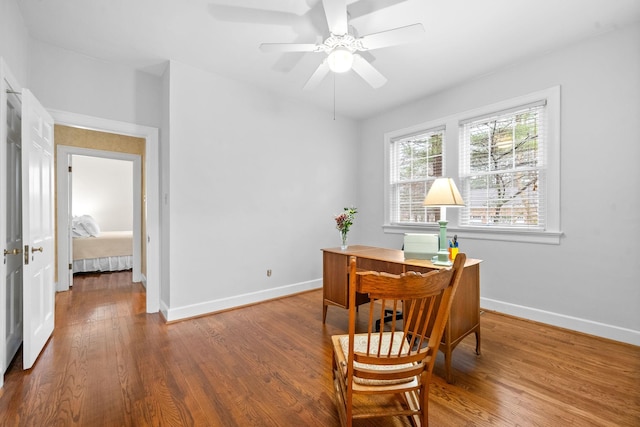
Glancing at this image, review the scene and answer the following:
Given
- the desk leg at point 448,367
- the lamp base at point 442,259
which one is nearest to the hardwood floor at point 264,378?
the desk leg at point 448,367

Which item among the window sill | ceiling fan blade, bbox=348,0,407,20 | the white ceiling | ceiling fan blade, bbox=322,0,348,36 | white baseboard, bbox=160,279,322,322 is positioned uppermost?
the white ceiling

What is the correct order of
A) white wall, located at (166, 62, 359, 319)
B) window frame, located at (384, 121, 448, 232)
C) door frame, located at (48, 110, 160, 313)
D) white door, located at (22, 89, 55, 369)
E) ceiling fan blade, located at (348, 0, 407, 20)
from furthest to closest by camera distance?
window frame, located at (384, 121, 448, 232) < door frame, located at (48, 110, 160, 313) < white wall, located at (166, 62, 359, 319) < ceiling fan blade, located at (348, 0, 407, 20) < white door, located at (22, 89, 55, 369)

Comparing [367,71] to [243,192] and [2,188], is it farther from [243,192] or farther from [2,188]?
[2,188]

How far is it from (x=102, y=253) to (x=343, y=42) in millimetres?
5908

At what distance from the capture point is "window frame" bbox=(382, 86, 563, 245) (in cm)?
295

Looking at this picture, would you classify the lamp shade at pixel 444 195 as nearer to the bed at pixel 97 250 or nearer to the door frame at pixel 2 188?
the door frame at pixel 2 188

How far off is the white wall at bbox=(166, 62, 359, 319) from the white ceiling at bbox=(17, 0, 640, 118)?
48cm

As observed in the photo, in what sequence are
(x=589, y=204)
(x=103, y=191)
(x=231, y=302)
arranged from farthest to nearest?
(x=103, y=191), (x=231, y=302), (x=589, y=204)

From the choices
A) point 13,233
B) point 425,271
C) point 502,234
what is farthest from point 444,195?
point 13,233

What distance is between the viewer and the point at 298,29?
2.59 metres

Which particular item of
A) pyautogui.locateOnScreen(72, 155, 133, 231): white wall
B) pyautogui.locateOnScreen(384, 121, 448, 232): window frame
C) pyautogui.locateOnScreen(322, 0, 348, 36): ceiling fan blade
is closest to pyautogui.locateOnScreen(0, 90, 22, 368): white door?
pyautogui.locateOnScreen(322, 0, 348, 36): ceiling fan blade

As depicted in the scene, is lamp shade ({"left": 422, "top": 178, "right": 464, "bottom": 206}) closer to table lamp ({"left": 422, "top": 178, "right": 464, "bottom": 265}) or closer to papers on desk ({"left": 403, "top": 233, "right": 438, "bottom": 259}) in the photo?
table lamp ({"left": 422, "top": 178, "right": 464, "bottom": 265})

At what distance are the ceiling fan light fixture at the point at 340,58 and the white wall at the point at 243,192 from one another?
1810mm

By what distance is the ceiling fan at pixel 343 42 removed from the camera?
1.92 m
